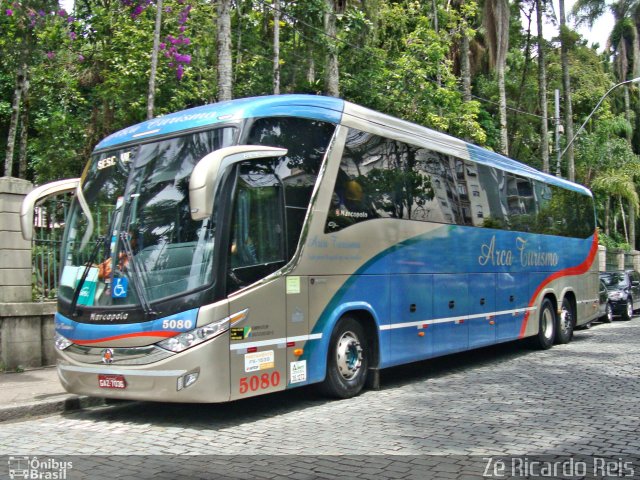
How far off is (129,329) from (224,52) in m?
7.15

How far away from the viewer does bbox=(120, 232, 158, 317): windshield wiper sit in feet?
23.6

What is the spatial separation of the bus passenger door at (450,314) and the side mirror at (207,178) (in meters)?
4.75

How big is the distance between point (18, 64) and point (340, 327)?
30.7 ft

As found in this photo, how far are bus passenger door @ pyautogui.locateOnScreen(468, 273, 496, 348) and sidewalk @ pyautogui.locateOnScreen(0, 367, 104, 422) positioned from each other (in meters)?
6.26

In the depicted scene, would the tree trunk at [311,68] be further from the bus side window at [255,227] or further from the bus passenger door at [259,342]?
the bus passenger door at [259,342]

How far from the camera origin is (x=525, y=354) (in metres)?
14.2

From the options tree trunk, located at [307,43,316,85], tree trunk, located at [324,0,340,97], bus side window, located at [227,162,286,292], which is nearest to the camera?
bus side window, located at [227,162,286,292]

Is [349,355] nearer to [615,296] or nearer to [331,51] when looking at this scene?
[331,51]

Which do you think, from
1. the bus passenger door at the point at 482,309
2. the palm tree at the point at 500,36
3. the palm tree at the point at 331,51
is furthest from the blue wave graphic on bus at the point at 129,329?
the palm tree at the point at 500,36

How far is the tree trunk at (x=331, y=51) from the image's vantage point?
16688 millimetres

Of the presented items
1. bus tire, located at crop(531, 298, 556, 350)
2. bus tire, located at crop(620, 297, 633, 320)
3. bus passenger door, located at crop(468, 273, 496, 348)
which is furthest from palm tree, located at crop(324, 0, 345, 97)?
bus tire, located at crop(620, 297, 633, 320)

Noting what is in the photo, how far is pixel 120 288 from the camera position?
7414mm

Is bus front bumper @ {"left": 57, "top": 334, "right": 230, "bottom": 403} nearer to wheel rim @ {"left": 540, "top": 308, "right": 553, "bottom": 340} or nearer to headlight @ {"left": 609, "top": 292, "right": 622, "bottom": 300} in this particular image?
wheel rim @ {"left": 540, "top": 308, "right": 553, "bottom": 340}

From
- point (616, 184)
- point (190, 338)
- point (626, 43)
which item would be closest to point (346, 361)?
point (190, 338)
